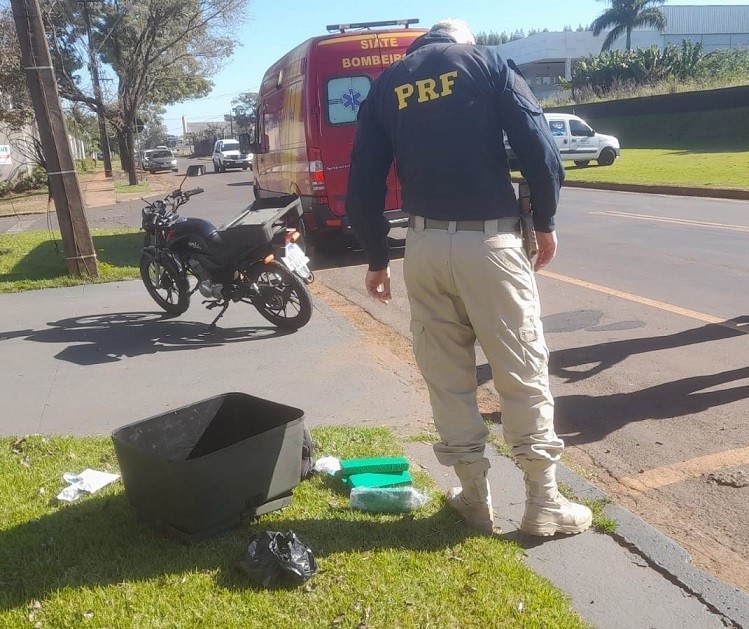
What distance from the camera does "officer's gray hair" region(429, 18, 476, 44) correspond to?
323 cm

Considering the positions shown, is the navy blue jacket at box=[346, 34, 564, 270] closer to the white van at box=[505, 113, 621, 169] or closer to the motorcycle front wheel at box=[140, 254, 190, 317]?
the motorcycle front wheel at box=[140, 254, 190, 317]

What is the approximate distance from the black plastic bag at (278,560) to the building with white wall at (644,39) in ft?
259

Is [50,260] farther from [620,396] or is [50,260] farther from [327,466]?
[620,396]

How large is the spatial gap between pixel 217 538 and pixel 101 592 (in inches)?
20.8

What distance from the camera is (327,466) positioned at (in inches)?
158

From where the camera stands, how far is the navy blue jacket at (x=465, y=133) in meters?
3.04

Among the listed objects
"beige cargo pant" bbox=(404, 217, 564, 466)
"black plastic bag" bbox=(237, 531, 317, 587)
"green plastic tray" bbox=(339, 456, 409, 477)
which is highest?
"beige cargo pant" bbox=(404, 217, 564, 466)

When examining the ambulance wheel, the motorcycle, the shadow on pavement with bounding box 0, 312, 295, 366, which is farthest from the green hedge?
the shadow on pavement with bounding box 0, 312, 295, 366

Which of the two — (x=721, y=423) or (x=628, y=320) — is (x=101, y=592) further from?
(x=628, y=320)

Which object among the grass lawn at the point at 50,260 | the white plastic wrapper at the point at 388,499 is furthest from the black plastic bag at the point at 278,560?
the grass lawn at the point at 50,260

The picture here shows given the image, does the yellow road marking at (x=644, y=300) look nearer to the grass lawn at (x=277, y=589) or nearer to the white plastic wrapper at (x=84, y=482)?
the grass lawn at (x=277, y=589)

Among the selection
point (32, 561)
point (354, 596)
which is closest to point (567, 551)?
point (354, 596)

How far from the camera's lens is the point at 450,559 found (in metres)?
3.16

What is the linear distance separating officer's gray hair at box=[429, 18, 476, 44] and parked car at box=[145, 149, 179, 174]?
158ft
